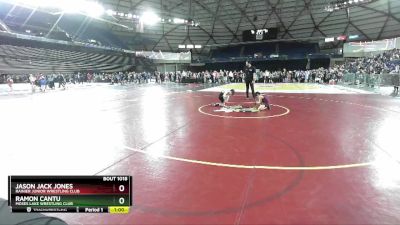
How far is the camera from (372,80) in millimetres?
21859

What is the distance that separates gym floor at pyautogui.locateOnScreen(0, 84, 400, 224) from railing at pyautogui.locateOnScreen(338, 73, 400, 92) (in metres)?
13.6

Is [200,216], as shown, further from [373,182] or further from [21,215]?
[373,182]

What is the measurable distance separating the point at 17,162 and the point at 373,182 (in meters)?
5.43

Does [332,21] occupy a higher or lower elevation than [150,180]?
higher

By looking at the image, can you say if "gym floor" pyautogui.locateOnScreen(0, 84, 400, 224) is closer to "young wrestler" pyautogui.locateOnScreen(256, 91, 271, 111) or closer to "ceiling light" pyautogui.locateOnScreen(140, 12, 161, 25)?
"young wrestler" pyautogui.locateOnScreen(256, 91, 271, 111)

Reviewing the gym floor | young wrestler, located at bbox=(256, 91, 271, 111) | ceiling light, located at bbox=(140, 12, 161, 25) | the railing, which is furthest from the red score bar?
ceiling light, located at bbox=(140, 12, 161, 25)

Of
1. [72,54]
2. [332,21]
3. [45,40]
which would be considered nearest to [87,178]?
[45,40]

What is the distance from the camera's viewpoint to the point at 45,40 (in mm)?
36781

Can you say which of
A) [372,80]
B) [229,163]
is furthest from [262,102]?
[372,80]

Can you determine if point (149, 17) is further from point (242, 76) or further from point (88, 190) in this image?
point (88, 190)
